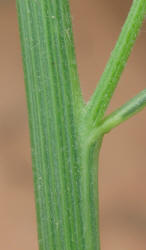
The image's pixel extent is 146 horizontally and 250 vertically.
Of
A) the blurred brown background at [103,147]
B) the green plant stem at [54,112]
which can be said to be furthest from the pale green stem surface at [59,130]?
the blurred brown background at [103,147]

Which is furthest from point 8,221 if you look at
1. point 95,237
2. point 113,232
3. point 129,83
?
point 95,237

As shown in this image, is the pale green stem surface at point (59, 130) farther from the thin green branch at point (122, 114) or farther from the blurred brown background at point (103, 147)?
the blurred brown background at point (103, 147)

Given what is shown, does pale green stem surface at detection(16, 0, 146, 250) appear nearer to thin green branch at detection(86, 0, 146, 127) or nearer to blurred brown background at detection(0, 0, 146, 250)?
thin green branch at detection(86, 0, 146, 127)

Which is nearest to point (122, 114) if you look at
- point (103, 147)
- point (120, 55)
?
point (120, 55)

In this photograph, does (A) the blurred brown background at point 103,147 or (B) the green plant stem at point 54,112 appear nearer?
(B) the green plant stem at point 54,112

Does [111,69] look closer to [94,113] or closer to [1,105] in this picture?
[94,113]

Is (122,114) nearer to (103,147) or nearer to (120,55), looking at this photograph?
(120,55)

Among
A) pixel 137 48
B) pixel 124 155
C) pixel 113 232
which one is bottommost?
pixel 113 232

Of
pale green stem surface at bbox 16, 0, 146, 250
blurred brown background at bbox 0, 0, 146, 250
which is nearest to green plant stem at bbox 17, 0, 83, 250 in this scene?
pale green stem surface at bbox 16, 0, 146, 250
